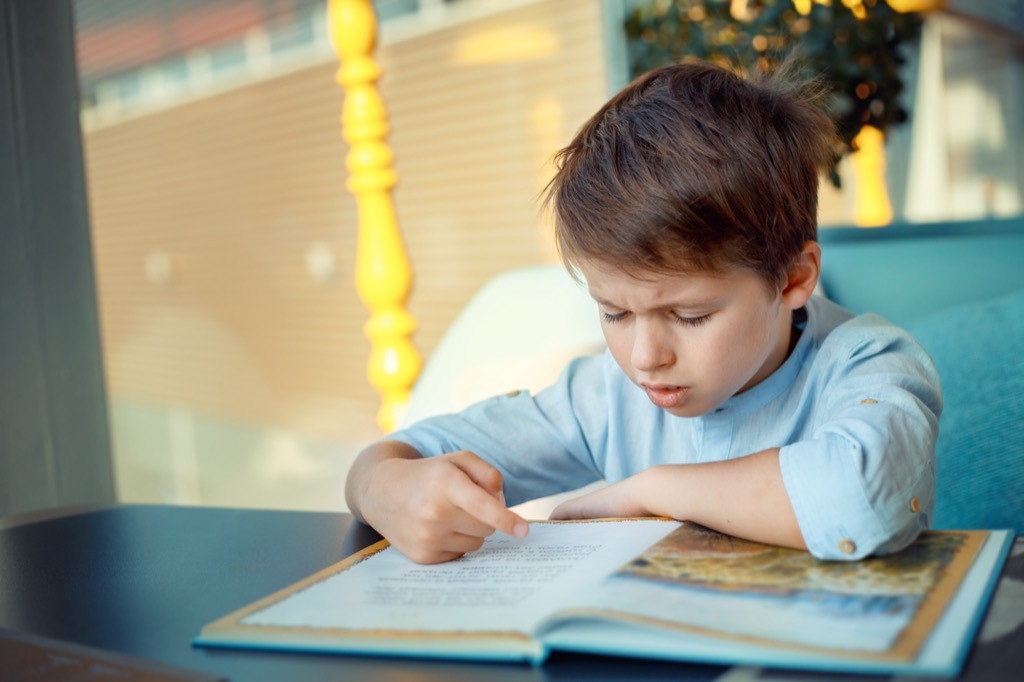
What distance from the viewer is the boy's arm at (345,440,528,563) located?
0.78m

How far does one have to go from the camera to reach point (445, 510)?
0.79m

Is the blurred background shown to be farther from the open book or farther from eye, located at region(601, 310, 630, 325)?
the open book

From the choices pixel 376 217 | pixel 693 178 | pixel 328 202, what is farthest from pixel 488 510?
pixel 328 202

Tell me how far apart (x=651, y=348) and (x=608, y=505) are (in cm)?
14

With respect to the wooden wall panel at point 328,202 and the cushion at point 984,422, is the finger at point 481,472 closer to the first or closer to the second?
the cushion at point 984,422

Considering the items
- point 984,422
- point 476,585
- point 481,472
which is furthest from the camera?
point 984,422

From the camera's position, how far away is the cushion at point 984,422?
4.36 ft

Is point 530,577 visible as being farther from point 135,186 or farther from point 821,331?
point 135,186

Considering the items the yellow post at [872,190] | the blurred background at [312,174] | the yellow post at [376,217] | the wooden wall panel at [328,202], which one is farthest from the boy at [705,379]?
the wooden wall panel at [328,202]

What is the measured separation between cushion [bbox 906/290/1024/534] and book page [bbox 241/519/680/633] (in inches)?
28.7

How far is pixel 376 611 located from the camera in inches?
26.0

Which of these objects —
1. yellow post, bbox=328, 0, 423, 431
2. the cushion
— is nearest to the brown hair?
the cushion

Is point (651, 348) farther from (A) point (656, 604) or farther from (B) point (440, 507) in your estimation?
(A) point (656, 604)

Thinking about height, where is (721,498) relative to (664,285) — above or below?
below
